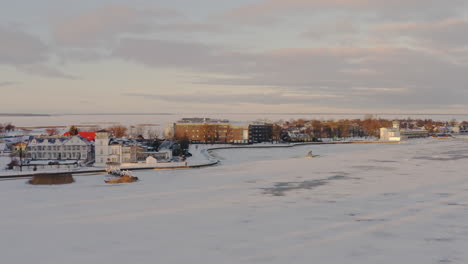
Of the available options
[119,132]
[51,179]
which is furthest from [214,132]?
[51,179]

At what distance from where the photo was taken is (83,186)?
22.6 m

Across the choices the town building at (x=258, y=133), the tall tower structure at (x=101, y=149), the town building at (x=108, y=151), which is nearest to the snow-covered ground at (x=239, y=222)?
the town building at (x=108, y=151)

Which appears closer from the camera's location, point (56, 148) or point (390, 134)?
point (56, 148)

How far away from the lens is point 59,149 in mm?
41219

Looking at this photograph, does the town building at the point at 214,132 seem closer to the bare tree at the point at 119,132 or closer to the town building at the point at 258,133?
the town building at the point at 258,133

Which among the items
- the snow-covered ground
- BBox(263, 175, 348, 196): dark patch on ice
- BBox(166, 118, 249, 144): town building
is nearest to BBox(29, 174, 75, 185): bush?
the snow-covered ground

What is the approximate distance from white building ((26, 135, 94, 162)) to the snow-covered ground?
1874 centimetres

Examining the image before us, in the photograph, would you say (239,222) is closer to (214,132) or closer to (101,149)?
(101,149)

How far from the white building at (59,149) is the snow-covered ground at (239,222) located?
61.5 feet

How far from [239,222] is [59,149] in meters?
32.8

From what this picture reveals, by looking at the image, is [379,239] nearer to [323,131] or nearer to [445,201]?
[445,201]

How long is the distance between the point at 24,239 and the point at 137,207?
198 inches

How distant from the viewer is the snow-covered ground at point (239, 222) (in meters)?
9.94


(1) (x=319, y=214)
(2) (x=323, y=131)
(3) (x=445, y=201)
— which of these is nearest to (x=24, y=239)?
(1) (x=319, y=214)
